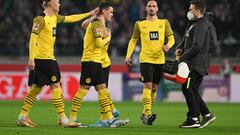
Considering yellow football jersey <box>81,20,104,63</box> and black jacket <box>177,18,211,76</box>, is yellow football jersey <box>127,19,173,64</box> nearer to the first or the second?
black jacket <box>177,18,211,76</box>

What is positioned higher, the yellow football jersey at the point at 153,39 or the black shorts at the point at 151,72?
the yellow football jersey at the point at 153,39

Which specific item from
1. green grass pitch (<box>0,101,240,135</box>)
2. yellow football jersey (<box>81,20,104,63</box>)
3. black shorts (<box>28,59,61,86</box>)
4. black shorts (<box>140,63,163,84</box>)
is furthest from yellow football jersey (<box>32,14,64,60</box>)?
black shorts (<box>140,63,163,84</box>)

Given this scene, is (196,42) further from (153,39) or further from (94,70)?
(153,39)

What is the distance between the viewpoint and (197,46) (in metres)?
14.2

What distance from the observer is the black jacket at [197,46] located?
46.7 ft

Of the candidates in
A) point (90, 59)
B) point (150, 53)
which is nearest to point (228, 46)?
point (150, 53)

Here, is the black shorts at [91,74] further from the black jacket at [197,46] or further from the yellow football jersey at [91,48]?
the black jacket at [197,46]

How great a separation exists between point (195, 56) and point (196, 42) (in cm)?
35

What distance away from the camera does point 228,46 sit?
30.0m

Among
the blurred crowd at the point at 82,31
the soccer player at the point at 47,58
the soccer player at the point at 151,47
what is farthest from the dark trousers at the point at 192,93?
the blurred crowd at the point at 82,31

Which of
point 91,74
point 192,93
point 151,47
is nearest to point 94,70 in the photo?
point 91,74

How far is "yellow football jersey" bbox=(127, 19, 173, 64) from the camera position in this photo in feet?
53.2

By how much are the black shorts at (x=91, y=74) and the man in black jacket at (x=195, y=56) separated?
5.33ft

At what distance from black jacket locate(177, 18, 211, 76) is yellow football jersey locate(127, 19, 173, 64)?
150 centimetres
